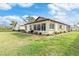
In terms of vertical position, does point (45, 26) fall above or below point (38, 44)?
above

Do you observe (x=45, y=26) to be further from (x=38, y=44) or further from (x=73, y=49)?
(x=73, y=49)

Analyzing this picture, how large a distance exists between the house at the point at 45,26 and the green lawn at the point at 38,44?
7 centimetres

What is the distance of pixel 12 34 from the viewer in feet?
9.77

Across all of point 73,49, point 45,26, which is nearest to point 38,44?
point 45,26

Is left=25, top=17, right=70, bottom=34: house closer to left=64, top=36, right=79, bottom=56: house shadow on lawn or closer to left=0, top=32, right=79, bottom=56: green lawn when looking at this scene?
left=0, top=32, right=79, bottom=56: green lawn

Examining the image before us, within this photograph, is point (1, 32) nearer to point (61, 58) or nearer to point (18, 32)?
point (18, 32)

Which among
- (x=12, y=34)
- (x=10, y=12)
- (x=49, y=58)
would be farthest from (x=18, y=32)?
(x=49, y=58)

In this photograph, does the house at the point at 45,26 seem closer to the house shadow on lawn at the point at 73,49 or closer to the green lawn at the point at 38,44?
the green lawn at the point at 38,44

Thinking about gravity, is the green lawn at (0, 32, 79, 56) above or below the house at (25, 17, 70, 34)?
below

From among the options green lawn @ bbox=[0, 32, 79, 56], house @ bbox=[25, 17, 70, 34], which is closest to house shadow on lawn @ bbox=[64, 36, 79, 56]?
green lawn @ bbox=[0, 32, 79, 56]

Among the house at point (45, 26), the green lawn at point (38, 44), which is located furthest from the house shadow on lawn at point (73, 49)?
the house at point (45, 26)

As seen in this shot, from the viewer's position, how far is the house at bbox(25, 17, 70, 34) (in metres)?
2.94

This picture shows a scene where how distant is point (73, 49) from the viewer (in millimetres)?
2889

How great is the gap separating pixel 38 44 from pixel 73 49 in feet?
1.42
